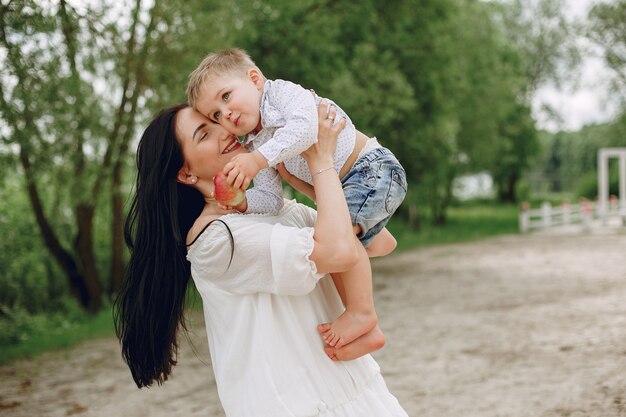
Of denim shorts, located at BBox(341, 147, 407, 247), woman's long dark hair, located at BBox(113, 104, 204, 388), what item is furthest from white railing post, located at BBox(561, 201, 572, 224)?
woman's long dark hair, located at BBox(113, 104, 204, 388)

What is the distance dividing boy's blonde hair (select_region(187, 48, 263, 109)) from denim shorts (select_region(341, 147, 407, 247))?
1.76 ft

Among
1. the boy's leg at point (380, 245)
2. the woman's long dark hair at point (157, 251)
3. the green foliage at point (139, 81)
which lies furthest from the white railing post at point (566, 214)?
the woman's long dark hair at point (157, 251)

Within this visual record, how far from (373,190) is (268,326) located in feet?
1.98

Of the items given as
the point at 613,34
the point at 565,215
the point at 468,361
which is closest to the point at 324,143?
the point at 468,361

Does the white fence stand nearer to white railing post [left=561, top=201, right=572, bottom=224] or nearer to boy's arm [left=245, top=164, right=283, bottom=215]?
white railing post [left=561, top=201, right=572, bottom=224]

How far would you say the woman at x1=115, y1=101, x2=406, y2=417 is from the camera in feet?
6.92

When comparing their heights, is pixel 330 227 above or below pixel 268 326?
above

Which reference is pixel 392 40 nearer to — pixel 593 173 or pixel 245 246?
pixel 245 246

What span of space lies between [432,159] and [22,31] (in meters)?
10.8

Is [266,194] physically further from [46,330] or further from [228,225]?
[46,330]

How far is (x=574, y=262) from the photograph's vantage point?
14.1 metres

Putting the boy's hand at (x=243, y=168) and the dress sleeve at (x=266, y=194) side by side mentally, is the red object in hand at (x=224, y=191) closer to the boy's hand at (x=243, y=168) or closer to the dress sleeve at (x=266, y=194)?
the boy's hand at (x=243, y=168)

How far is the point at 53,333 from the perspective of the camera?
1069 cm

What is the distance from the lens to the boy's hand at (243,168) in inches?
82.4
